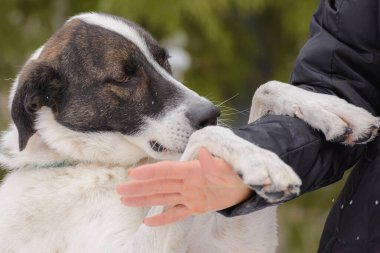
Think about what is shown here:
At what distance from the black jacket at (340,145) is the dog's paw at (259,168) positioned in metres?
0.07

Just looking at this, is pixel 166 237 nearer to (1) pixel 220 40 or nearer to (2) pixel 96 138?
(2) pixel 96 138

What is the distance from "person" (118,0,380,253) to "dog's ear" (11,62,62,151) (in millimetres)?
1141

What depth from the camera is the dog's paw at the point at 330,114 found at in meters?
2.79

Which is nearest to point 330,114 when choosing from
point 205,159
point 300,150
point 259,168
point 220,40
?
point 300,150

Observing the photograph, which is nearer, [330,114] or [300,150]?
[300,150]

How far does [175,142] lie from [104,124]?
41cm

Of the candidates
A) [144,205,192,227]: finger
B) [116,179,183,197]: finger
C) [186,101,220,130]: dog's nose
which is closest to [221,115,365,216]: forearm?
[144,205,192,227]: finger

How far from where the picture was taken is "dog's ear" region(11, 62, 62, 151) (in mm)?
3488

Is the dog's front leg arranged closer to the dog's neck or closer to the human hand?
the human hand

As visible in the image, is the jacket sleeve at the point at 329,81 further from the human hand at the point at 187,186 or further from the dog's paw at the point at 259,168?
the human hand at the point at 187,186

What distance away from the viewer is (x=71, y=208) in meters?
3.37

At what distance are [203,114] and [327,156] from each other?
74 cm

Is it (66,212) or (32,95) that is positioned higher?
(32,95)

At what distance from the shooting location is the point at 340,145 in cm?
285
